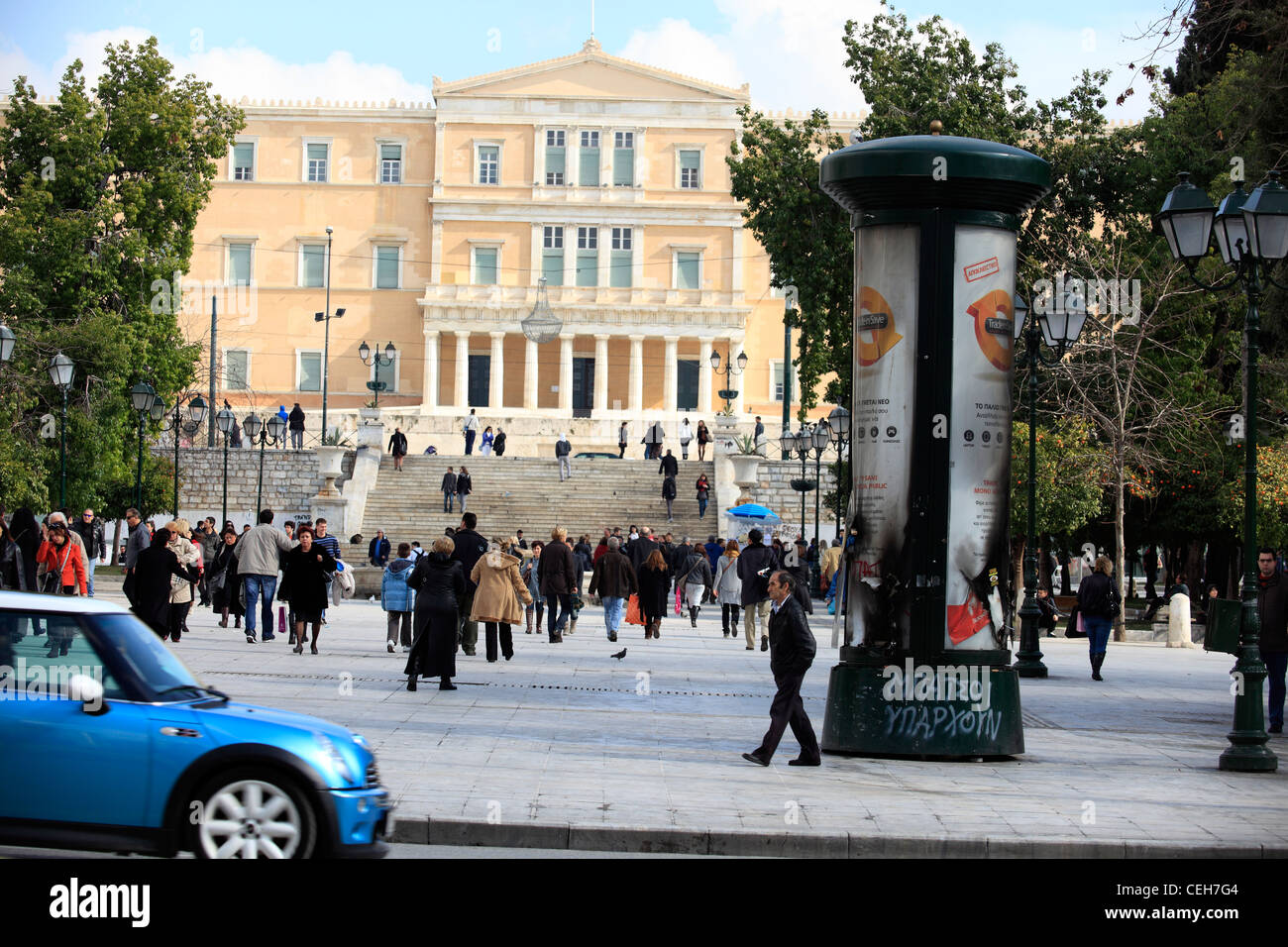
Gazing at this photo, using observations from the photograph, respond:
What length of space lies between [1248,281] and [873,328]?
3060mm

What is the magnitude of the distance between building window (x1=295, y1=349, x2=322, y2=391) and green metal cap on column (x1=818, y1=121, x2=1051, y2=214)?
2353 inches

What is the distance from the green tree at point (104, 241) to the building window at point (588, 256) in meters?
27.4

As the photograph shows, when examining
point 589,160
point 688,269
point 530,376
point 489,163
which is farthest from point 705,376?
point 489,163

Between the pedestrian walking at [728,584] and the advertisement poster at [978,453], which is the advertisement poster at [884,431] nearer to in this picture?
the advertisement poster at [978,453]

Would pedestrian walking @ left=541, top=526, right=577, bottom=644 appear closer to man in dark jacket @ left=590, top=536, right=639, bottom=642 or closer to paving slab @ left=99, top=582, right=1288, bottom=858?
man in dark jacket @ left=590, top=536, right=639, bottom=642

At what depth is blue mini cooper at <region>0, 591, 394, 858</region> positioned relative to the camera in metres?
6.78

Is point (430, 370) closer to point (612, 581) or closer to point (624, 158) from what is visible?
point (624, 158)

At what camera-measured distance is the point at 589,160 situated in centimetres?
7081

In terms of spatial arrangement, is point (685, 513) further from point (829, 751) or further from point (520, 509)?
point (829, 751)

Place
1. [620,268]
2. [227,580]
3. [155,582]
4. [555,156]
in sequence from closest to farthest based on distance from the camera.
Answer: [155,582] < [227,580] < [620,268] < [555,156]

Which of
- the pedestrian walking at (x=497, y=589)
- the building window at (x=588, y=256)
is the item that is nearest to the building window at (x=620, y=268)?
the building window at (x=588, y=256)

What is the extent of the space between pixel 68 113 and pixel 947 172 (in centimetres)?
3424

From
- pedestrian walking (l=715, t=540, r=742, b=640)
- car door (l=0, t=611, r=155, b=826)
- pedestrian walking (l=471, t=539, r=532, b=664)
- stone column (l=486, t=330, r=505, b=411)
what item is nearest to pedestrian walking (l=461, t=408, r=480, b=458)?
stone column (l=486, t=330, r=505, b=411)
